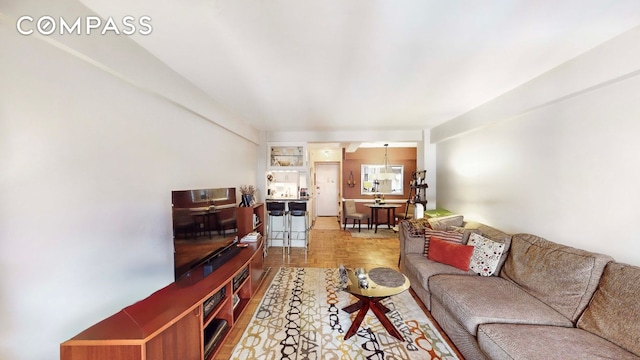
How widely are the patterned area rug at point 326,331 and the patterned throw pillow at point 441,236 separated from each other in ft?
2.22

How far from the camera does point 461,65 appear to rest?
191cm

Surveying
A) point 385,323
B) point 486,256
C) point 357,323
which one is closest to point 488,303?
point 486,256

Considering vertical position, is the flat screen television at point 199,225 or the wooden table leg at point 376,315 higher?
the flat screen television at point 199,225

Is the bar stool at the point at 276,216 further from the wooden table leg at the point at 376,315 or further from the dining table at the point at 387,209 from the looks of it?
the dining table at the point at 387,209

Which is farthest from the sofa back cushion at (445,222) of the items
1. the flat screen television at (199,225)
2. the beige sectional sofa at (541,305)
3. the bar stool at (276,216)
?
the flat screen television at (199,225)

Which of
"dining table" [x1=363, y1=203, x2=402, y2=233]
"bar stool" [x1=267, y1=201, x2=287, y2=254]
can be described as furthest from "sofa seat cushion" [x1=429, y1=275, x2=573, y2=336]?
"dining table" [x1=363, y1=203, x2=402, y2=233]

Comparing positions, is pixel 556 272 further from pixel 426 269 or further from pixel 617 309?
pixel 426 269

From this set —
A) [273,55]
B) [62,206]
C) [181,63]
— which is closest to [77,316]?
[62,206]

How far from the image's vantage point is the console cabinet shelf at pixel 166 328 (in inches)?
43.3

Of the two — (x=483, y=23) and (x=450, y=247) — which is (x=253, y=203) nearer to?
(x=450, y=247)

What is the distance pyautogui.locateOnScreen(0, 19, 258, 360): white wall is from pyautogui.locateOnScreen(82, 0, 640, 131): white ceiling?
44cm

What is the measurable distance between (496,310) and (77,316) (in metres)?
2.76

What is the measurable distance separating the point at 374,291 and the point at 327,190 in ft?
20.8

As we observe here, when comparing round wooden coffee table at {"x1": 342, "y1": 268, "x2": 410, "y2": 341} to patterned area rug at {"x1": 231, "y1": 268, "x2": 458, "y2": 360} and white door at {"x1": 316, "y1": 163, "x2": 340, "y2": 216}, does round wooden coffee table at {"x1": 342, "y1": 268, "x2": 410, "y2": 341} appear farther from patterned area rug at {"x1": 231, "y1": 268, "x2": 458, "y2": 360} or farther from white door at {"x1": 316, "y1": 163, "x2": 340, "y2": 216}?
white door at {"x1": 316, "y1": 163, "x2": 340, "y2": 216}
